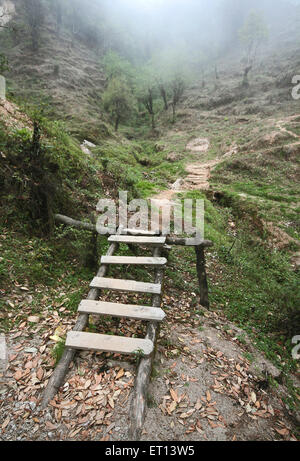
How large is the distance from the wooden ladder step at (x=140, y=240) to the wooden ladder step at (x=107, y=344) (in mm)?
2193

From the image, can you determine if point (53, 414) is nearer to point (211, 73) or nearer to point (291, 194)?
point (291, 194)

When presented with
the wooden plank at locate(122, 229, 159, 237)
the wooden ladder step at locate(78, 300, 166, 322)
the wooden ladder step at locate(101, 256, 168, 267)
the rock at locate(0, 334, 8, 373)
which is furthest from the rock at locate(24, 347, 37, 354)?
the wooden plank at locate(122, 229, 159, 237)

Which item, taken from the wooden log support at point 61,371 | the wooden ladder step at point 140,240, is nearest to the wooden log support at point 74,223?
the wooden ladder step at point 140,240

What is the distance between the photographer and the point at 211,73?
→ 55000 millimetres

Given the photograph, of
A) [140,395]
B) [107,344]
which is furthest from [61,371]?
[140,395]

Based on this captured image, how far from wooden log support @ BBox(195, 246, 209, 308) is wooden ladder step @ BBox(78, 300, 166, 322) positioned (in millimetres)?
1687

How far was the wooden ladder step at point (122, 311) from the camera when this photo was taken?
353 cm

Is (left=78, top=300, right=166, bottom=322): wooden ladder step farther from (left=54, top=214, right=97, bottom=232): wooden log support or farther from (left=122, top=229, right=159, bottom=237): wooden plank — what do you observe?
(left=122, top=229, right=159, bottom=237): wooden plank

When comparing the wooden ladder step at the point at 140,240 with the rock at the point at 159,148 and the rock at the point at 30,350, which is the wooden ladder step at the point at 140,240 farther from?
the rock at the point at 159,148

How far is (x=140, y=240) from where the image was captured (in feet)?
16.5

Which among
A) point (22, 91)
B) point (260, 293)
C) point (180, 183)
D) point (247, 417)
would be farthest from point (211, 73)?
point (247, 417)

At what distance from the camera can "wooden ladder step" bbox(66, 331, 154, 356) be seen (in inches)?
122

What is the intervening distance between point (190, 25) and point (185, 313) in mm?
112957

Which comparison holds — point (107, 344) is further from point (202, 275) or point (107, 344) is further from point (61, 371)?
point (202, 275)
